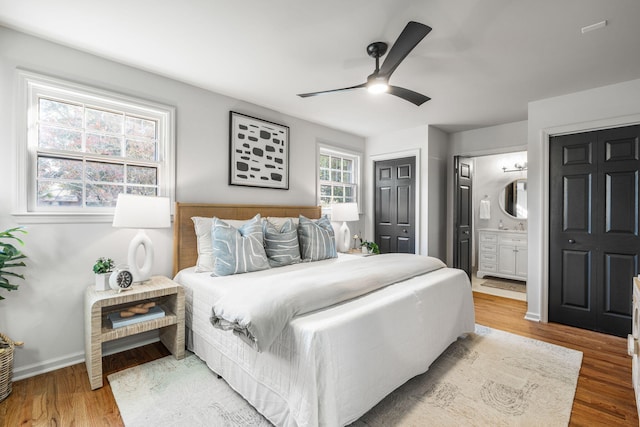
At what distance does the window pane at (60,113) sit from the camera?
7.90 ft

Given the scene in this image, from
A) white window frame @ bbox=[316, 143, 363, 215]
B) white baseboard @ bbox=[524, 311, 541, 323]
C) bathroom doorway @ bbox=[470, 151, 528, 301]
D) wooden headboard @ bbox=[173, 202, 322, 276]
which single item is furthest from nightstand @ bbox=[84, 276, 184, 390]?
bathroom doorway @ bbox=[470, 151, 528, 301]

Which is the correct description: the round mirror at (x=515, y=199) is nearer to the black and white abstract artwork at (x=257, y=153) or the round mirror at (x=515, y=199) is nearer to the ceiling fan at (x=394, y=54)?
the ceiling fan at (x=394, y=54)

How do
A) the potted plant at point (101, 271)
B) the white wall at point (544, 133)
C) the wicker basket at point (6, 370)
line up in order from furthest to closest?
1. the white wall at point (544, 133)
2. the potted plant at point (101, 271)
3. the wicker basket at point (6, 370)

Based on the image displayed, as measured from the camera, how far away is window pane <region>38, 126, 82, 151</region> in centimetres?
240

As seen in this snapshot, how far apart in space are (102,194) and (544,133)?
4716 mm

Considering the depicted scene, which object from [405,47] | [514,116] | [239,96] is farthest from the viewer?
[514,116]

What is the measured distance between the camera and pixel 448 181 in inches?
195

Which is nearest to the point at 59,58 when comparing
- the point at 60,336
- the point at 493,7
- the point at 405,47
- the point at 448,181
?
the point at 60,336

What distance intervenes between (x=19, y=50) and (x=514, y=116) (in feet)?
17.2

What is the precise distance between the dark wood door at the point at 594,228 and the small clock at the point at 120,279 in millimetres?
4372

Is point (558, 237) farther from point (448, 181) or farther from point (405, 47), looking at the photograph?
point (405, 47)

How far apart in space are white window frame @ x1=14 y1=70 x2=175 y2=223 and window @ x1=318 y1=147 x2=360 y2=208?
8.36 ft

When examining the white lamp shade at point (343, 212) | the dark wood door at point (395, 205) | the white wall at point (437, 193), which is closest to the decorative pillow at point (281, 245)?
the white lamp shade at point (343, 212)

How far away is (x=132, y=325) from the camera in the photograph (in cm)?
228
